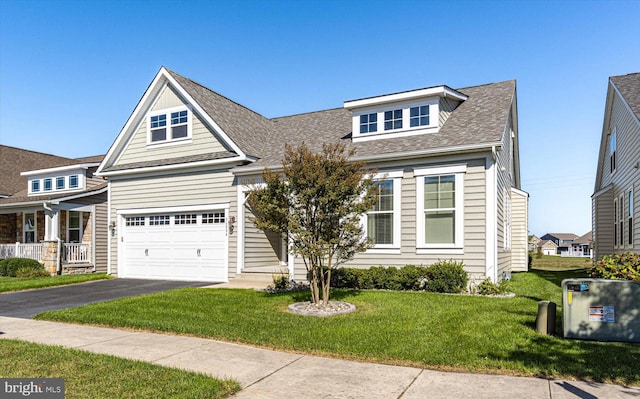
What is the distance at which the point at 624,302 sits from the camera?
6.66 metres

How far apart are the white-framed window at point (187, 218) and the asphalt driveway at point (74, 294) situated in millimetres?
2323

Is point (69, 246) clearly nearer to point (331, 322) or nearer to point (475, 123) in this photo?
point (331, 322)

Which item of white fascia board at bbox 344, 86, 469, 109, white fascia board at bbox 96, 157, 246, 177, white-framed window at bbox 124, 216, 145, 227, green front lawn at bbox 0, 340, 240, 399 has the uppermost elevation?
white fascia board at bbox 344, 86, 469, 109

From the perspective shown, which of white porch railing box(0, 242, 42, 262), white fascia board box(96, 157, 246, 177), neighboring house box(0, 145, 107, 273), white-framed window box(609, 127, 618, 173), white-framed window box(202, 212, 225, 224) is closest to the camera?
white fascia board box(96, 157, 246, 177)

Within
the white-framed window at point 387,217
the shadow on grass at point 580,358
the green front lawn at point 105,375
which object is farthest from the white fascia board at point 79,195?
the shadow on grass at point 580,358

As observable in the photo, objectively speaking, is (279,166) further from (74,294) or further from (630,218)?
(630,218)

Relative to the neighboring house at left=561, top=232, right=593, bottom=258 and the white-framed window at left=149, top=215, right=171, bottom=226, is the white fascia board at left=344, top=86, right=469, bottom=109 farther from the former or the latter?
the neighboring house at left=561, top=232, right=593, bottom=258

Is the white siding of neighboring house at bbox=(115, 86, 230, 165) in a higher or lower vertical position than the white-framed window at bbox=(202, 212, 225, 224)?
higher

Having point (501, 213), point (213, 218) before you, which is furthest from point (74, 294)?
point (501, 213)

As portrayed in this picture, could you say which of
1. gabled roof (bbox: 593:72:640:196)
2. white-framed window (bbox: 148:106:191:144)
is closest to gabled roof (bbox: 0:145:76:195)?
white-framed window (bbox: 148:106:191:144)

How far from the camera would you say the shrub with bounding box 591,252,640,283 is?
8125 millimetres

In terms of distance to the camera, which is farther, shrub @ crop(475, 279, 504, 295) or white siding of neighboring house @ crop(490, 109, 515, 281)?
white siding of neighboring house @ crop(490, 109, 515, 281)

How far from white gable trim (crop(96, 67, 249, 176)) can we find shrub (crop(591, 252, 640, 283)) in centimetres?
1094

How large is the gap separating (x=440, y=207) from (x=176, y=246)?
33.0ft
